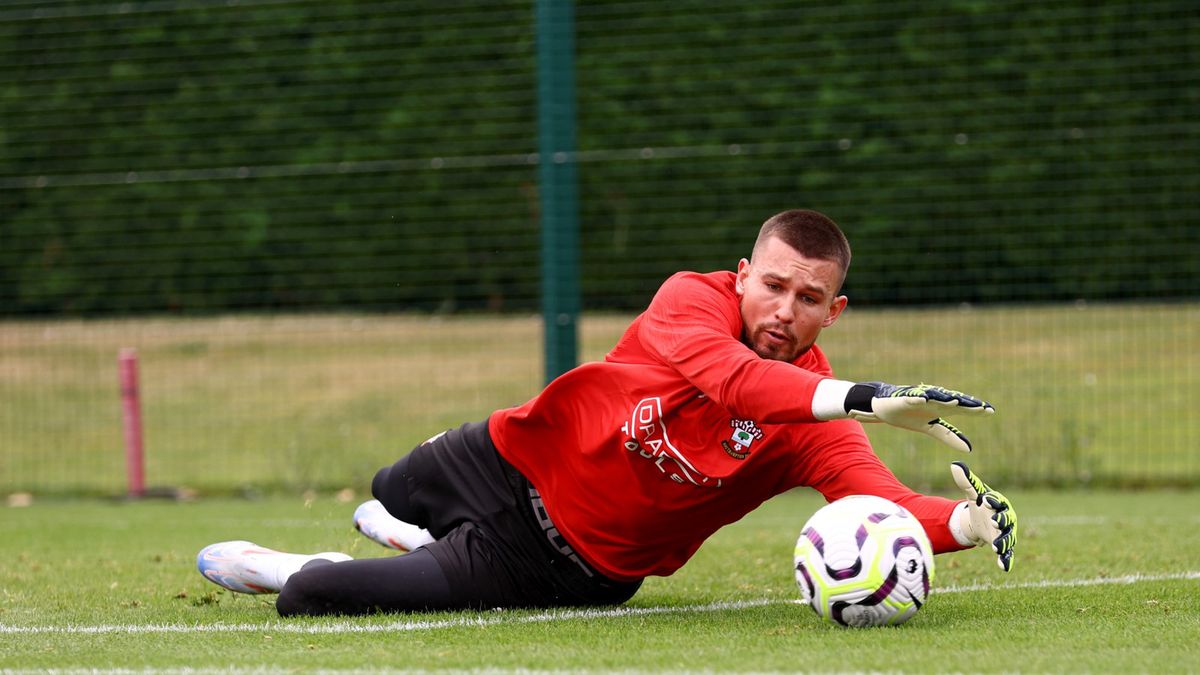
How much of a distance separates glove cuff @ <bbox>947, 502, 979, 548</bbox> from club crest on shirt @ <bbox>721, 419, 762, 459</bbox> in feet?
2.17

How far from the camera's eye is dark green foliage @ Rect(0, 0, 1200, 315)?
10906 millimetres

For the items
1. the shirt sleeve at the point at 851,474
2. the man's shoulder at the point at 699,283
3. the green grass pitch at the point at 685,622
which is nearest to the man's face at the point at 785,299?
the man's shoulder at the point at 699,283

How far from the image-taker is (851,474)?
4867 mm

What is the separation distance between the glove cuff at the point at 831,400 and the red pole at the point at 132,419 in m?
7.51

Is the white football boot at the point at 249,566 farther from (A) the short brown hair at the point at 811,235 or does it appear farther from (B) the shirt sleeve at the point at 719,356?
(A) the short brown hair at the point at 811,235

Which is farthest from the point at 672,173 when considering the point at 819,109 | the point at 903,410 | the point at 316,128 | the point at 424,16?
the point at 903,410

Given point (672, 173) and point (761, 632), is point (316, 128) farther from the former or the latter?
point (761, 632)

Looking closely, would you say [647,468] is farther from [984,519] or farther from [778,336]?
[984,519]

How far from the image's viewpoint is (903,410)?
3.93m

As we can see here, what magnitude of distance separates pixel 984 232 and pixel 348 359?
5.21m

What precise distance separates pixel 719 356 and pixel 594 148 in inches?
336

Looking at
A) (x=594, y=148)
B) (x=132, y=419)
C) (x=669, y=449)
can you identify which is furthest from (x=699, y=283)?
(x=594, y=148)

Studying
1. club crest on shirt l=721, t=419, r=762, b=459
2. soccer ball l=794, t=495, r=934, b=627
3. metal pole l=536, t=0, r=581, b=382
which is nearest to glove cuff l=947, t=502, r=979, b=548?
soccer ball l=794, t=495, r=934, b=627

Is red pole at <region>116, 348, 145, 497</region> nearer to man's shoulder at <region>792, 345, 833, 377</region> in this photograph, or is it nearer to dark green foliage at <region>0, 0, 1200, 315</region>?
dark green foliage at <region>0, 0, 1200, 315</region>
